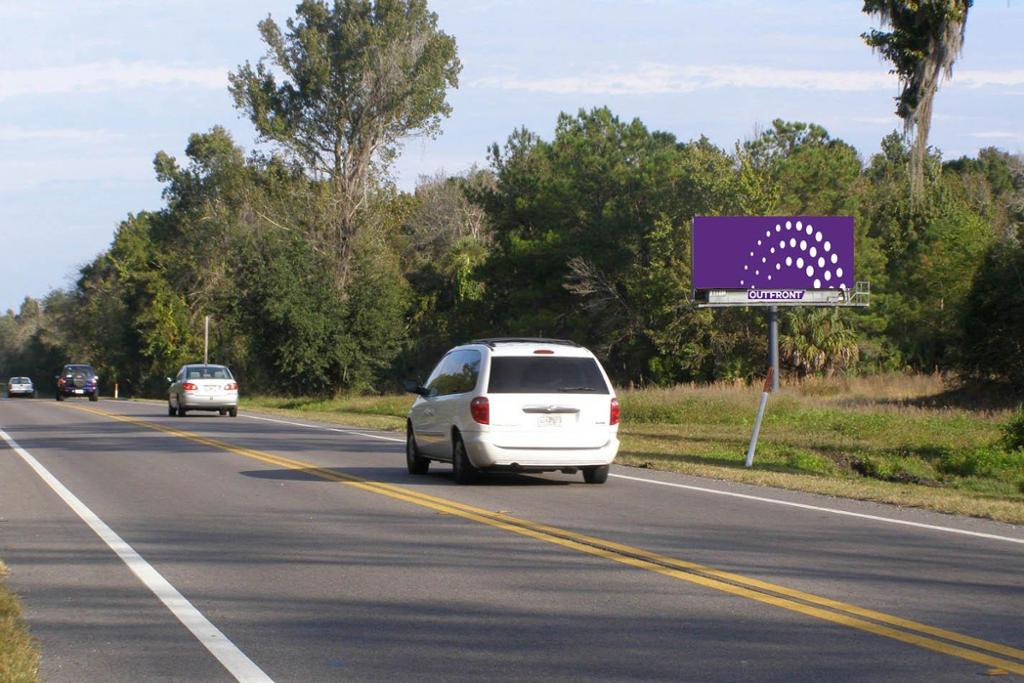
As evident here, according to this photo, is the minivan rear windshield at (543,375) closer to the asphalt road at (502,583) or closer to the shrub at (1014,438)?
the asphalt road at (502,583)

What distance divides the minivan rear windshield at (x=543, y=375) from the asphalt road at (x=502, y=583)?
1278 mm

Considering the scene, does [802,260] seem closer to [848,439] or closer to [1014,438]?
[848,439]

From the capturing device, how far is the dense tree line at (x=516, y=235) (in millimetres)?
56781

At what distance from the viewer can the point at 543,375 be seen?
674 inches

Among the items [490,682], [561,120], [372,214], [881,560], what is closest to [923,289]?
[561,120]

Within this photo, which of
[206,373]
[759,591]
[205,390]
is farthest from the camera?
[206,373]

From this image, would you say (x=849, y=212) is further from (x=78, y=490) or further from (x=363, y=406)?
(x=78, y=490)

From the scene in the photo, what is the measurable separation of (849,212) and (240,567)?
53.5 metres

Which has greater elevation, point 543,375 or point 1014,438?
point 543,375

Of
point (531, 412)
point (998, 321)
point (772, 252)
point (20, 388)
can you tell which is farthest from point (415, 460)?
point (20, 388)

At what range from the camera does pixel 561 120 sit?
71.4m

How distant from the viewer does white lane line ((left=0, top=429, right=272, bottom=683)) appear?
7176mm

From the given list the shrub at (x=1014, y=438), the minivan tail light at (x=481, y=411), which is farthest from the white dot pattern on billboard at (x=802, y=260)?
the minivan tail light at (x=481, y=411)

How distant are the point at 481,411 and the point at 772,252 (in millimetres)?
20907
